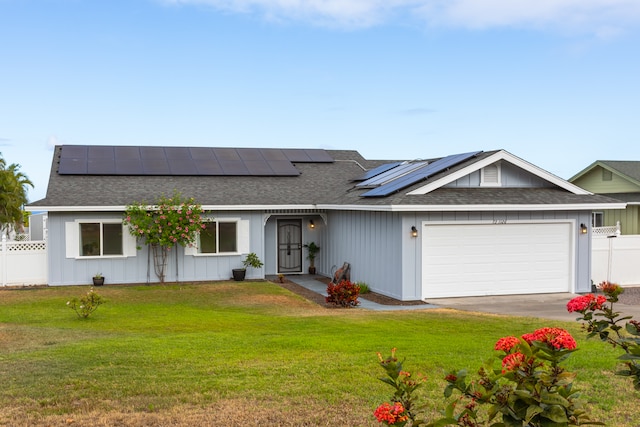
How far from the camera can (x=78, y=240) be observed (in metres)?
19.2

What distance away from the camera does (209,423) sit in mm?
6145

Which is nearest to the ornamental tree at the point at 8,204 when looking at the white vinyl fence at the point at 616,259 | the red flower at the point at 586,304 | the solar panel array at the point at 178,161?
the solar panel array at the point at 178,161

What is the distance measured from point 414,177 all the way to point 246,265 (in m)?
6.25

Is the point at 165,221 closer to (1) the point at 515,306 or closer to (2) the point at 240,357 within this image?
(1) the point at 515,306

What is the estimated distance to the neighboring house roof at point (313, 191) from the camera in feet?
54.2

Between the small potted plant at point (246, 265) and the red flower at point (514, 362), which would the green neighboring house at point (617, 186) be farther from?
the red flower at point (514, 362)

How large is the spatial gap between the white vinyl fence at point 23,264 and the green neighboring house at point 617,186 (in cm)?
2183

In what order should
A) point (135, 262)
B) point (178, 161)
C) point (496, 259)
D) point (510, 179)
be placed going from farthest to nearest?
1. point (178, 161)
2. point (135, 262)
3. point (510, 179)
4. point (496, 259)

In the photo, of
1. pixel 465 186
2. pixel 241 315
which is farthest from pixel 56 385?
pixel 465 186

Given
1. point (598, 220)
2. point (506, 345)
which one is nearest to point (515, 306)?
point (506, 345)

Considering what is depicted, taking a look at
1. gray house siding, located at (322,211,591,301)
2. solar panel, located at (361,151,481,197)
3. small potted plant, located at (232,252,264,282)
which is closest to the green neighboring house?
gray house siding, located at (322,211,591,301)

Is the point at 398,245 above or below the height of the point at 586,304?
below

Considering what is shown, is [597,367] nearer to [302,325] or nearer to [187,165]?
[302,325]

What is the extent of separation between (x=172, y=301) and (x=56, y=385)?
882 cm
